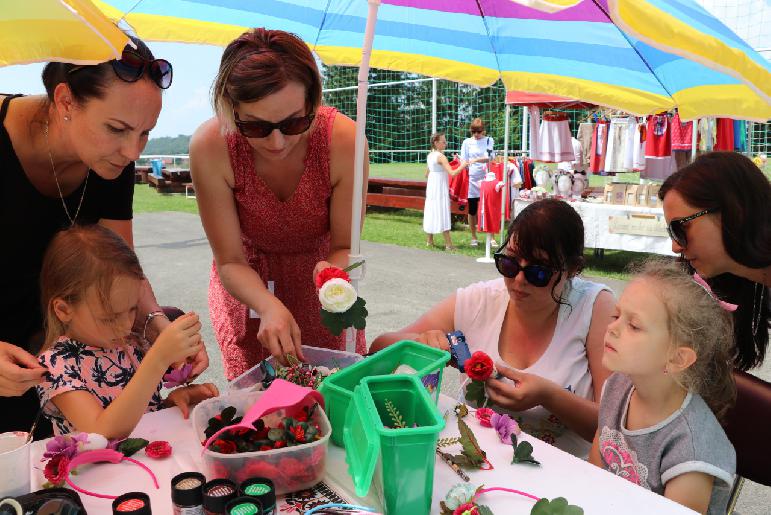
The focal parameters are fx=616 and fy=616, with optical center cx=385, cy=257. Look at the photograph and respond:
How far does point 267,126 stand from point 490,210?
713 cm

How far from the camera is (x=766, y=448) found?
1439 millimetres

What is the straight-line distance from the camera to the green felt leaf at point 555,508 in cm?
97

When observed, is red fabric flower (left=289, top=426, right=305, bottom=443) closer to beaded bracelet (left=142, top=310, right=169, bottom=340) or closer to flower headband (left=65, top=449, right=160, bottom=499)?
flower headband (left=65, top=449, right=160, bottom=499)

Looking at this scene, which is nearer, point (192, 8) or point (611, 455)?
point (611, 455)

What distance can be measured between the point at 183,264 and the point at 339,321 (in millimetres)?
6943

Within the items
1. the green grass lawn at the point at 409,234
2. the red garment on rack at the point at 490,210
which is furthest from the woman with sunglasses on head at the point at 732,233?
the red garment on rack at the point at 490,210

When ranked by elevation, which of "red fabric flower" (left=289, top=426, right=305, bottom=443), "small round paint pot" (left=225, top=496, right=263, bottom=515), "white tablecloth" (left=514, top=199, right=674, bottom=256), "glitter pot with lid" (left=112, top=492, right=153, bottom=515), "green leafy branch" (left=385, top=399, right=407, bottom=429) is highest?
"green leafy branch" (left=385, top=399, right=407, bottom=429)

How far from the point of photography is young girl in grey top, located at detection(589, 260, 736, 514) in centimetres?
137

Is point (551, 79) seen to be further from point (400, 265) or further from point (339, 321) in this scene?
point (400, 265)

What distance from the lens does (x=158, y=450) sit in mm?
1261

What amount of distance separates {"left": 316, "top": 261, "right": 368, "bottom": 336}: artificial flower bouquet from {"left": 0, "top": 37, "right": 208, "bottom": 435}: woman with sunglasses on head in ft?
1.18

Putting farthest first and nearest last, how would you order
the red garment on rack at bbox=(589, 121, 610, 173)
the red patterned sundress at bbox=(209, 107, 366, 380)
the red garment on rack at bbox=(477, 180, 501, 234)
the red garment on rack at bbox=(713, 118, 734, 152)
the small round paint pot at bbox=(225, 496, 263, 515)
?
the red garment on rack at bbox=(589, 121, 610, 173), the red garment on rack at bbox=(477, 180, 501, 234), the red garment on rack at bbox=(713, 118, 734, 152), the red patterned sundress at bbox=(209, 107, 366, 380), the small round paint pot at bbox=(225, 496, 263, 515)

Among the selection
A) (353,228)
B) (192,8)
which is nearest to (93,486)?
(353,228)

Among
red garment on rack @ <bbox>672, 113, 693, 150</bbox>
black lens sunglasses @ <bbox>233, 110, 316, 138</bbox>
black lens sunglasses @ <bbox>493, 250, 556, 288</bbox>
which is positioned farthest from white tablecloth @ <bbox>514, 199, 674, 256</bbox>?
black lens sunglasses @ <bbox>233, 110, 316, 138</bbox>
